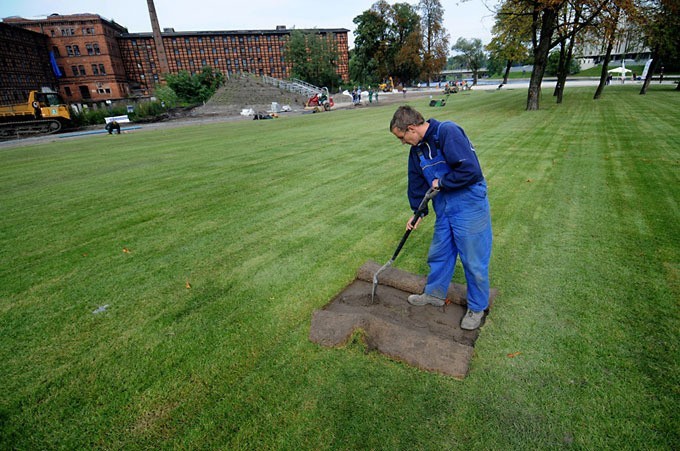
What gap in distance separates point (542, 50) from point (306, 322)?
22074 millimetres

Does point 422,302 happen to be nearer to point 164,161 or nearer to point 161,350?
point 161,350

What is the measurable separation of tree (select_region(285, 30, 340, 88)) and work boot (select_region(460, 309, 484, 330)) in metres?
60.0

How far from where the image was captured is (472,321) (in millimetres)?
3240

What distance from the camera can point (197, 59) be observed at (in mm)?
73125

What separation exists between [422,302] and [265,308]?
1.67 meters

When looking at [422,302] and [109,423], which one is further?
[422,302]

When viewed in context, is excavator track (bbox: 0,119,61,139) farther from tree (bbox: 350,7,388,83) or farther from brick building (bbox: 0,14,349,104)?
tree (bbox: 350,7,388,83)

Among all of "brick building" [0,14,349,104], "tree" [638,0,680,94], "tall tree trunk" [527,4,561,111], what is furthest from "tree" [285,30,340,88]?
"tall tree trunk" [527,4,561,111]

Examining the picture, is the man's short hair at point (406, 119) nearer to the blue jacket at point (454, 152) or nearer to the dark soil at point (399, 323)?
the blue jacket at point (454, 152)

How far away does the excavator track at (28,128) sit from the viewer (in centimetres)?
2397

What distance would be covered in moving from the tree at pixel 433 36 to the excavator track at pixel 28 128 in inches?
2269

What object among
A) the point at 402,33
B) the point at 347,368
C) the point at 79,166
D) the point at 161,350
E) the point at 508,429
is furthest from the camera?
the point at 402,33

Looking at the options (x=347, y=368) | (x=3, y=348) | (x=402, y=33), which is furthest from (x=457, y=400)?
(x=402, y=33)

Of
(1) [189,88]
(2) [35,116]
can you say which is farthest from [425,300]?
(1) [189,88]
